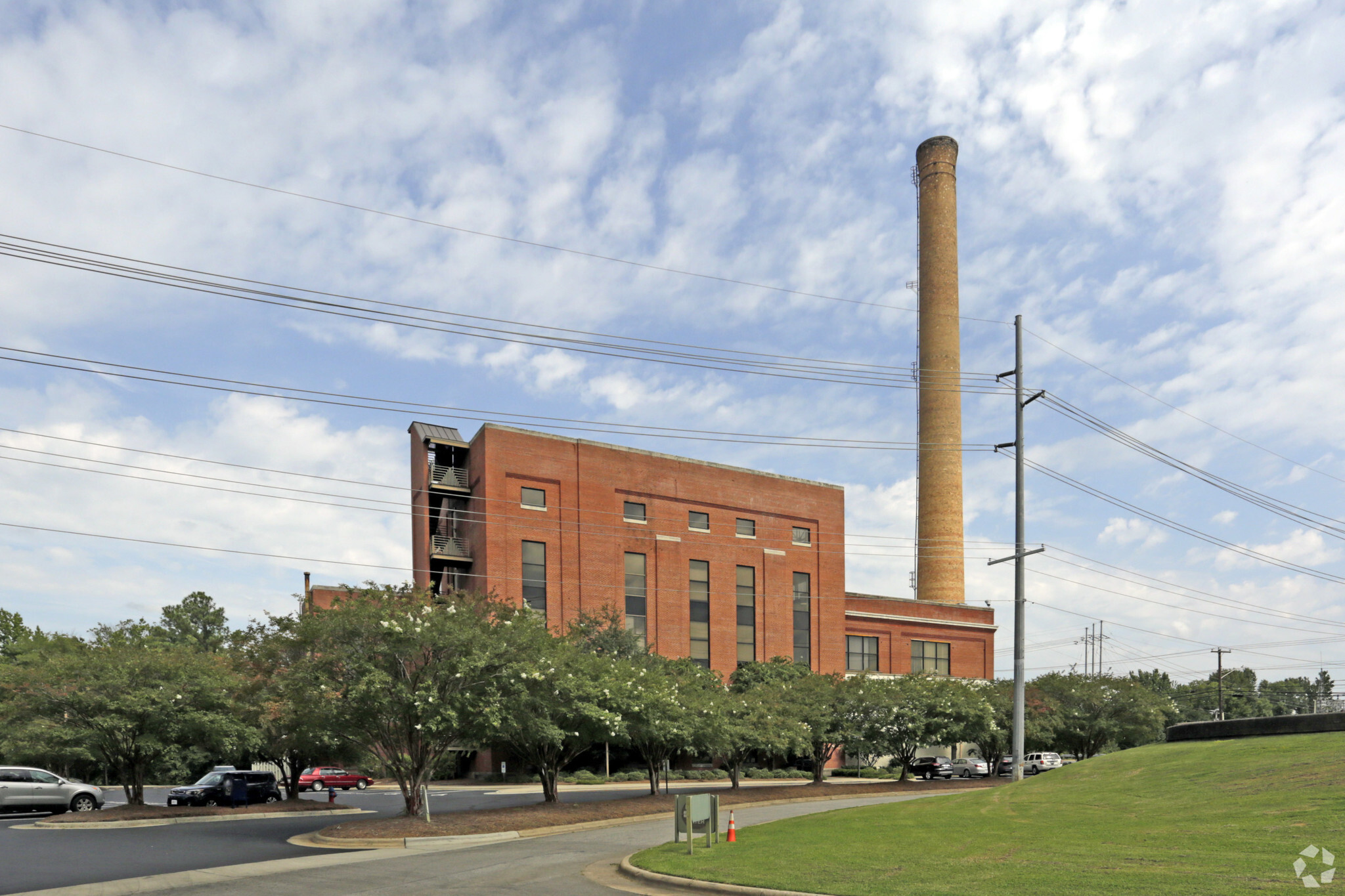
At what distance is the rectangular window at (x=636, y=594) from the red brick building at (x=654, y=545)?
0.09 m

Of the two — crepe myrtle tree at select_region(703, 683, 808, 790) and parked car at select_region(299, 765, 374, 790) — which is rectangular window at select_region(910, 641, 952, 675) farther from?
parked car at select_region(299, 765, 374, 790)

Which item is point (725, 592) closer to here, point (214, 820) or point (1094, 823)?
point (214, 820)

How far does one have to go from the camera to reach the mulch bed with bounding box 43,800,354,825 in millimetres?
30156

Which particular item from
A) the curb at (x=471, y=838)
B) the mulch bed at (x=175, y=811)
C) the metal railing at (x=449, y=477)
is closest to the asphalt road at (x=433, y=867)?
the curb at (x=471, y=838)

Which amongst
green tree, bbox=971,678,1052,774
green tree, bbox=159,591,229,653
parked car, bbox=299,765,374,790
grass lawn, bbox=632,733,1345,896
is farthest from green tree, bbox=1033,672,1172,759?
green tree, bbox=159,591,229,653

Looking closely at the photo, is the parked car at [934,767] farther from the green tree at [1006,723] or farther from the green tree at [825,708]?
the green tree at [825,708]

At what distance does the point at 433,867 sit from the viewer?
19656 millimetres

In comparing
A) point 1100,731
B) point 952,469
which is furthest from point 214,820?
point 952,469

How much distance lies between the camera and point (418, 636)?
86.8 feet

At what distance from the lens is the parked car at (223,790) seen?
36.6 m

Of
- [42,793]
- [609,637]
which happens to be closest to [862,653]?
[609,637]

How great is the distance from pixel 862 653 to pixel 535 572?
29891 mm

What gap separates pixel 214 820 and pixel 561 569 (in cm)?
3105

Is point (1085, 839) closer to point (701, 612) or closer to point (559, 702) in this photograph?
point (559, 702)
